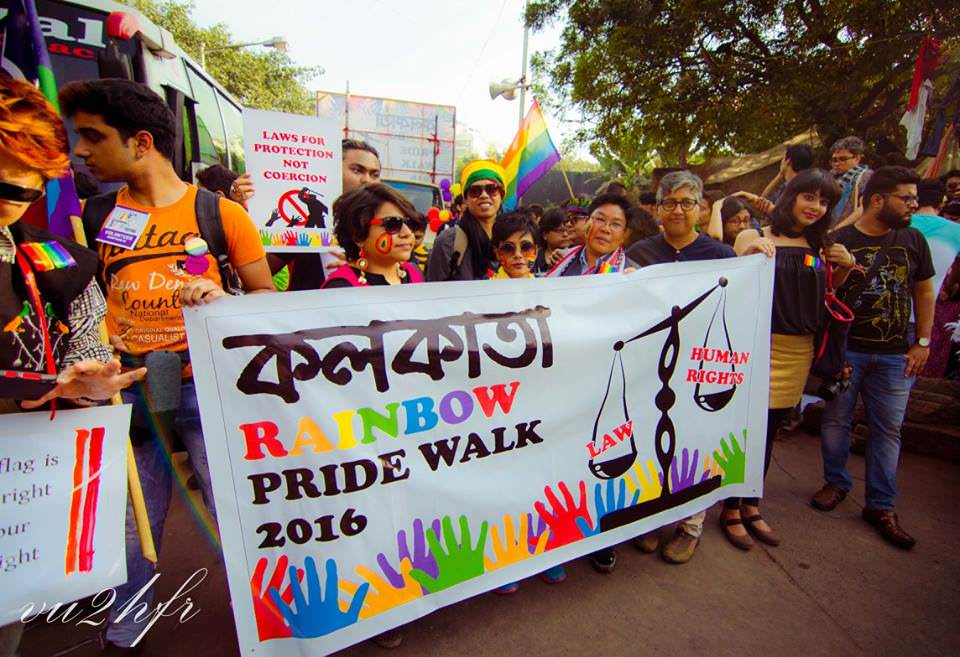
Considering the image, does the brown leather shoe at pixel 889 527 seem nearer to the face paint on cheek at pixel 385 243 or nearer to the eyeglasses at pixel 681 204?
the eyeglasses at pixel 681 204

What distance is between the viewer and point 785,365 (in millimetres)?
2699

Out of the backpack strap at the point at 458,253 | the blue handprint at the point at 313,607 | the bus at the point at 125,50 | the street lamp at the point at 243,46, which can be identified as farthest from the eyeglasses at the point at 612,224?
the street lamp at the point at 243,46

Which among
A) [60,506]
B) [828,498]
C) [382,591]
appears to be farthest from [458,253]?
[828,498]

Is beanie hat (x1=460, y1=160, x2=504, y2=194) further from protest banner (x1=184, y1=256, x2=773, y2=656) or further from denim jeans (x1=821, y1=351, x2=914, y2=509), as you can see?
denim jeans (x1=821, y1=351, x2=914, y2=509)

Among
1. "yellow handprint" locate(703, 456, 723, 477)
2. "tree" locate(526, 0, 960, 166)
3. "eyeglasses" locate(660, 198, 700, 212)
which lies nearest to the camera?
"yellow handprint" locate(703, 456, 723, 477)

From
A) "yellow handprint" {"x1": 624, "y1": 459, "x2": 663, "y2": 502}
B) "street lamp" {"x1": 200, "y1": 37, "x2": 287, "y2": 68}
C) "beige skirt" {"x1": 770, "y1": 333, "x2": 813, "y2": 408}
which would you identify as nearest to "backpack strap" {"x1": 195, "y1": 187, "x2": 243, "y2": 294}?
"yellow handprint" {"x1": 624, "y1": 459, "x2": 663, "y2": 502}

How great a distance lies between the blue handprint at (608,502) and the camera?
210 cm

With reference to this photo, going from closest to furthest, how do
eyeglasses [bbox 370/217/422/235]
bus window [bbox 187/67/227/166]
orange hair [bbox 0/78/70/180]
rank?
1. orange hair [bbox 0/78/70/180]
2. eyeglasses [bbox 370/217/422/235]
3. bus window [bbox 187/67/227/166]

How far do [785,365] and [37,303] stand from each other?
3.08 meters

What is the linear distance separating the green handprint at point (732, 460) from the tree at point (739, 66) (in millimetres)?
7029

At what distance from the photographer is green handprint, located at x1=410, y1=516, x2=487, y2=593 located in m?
1.80

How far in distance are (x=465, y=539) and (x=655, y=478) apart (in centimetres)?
→ 92

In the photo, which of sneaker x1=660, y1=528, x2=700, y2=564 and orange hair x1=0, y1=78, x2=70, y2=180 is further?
sneaker x1=660, y1=528, x2=700, y2=564

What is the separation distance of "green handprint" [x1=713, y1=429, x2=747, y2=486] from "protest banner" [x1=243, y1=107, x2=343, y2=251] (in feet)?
7.86
